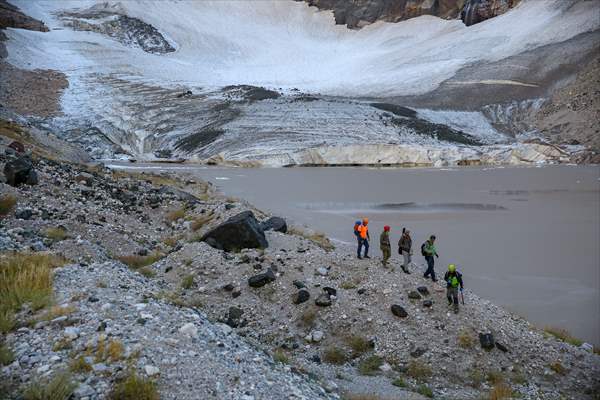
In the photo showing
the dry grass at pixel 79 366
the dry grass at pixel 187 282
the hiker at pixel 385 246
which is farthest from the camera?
the hiker at pixel 385 246

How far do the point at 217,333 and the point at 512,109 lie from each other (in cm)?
4746

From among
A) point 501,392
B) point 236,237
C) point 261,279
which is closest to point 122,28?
point 236,237

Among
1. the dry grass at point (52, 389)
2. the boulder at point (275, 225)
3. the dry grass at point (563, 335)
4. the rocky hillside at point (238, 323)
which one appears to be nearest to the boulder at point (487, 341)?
the rocky hillside at point (238, 323)

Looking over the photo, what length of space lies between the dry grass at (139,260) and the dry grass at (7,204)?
6.93 feet

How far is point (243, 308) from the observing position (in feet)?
24.0

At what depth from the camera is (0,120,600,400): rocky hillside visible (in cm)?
415

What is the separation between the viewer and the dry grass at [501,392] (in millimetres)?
5660

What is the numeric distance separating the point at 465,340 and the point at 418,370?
911 millimetres

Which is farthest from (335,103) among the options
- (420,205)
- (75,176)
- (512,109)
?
(75,176)

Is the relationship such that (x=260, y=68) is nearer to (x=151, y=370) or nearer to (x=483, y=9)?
(x=483, y=9)

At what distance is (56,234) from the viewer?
8.10 metres

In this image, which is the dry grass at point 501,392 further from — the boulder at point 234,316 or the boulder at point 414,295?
the boulder at point 234,316

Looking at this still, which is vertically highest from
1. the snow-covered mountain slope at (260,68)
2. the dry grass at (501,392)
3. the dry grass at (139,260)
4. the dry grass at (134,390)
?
the snow-covered mountain slope at (260,68)

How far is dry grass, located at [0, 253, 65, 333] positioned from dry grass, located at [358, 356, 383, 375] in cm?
347
